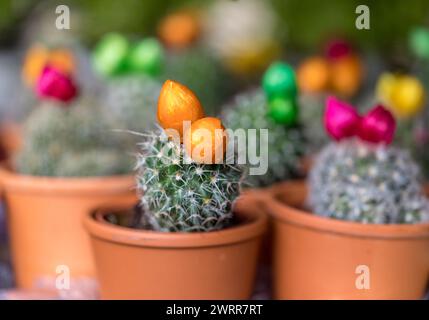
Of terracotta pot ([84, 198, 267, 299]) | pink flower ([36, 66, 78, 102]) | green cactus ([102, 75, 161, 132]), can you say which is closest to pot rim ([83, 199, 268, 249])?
terracotta pot ([84, 198, 267, 299])

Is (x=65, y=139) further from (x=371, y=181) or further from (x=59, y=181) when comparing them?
(x=371, y=181)

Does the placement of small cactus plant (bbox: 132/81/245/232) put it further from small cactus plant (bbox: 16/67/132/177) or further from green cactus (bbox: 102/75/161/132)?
green cactus (bbox: 102/75/161/132)

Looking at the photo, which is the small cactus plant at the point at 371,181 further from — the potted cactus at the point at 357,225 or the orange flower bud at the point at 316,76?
the orange flower bud at the point at 316,76

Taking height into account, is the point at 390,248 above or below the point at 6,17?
below

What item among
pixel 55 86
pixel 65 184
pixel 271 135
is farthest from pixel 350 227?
pixel 55 86

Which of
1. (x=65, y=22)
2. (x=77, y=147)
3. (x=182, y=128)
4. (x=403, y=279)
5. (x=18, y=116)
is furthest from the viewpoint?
(x=18, y=116)

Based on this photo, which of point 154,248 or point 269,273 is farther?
point 269,273
